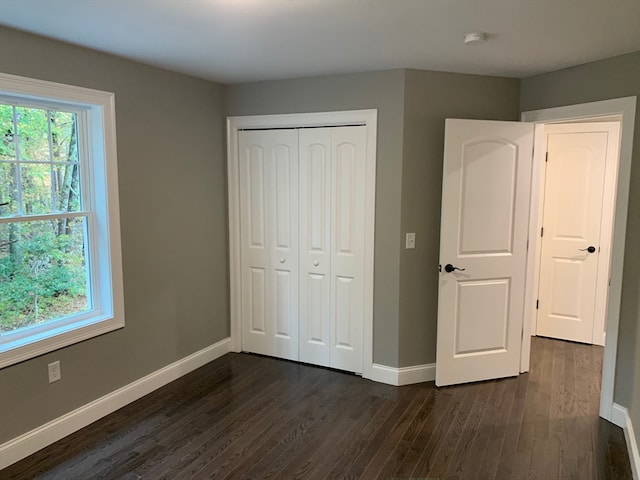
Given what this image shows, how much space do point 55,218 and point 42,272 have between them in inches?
12.9

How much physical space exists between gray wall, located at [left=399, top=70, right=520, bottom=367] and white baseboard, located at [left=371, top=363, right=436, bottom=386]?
0.04 m

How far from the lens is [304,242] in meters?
3.84

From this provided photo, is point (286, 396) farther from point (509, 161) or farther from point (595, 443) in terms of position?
point (509, 161)

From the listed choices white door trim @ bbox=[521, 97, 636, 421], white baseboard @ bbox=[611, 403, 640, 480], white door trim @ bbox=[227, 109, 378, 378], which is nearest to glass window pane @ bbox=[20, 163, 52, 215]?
white door trim @ bbox=[227, 109, 378, 378]

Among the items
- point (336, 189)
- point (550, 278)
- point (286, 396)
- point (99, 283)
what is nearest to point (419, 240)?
point (336, 189)

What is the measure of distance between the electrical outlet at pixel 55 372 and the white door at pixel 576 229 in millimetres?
4136

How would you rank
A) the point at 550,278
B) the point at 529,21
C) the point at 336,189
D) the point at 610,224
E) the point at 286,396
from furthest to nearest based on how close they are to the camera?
the point at 550,278, the point at 610,224, the point at 336,189, the point at 286,396, the point at 529,21

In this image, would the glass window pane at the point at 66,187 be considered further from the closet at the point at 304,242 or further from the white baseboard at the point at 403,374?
the white baseboard at the point at 403,374

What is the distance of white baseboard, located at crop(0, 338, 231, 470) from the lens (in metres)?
2.58

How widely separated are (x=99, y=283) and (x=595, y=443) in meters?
3.20

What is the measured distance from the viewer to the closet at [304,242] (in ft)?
11.9

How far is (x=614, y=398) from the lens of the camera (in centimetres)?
302

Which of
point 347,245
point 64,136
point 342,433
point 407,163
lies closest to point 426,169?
point 407,163

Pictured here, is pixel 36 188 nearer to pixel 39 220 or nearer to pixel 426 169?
pixel 39 220
